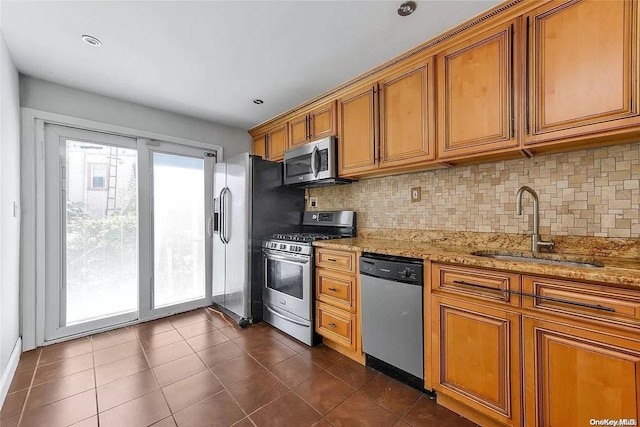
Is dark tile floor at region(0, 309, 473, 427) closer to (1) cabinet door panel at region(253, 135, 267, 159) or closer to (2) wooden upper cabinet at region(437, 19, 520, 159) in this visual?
(2) wooden upper cabinet at region(437, 19, 520, 159)

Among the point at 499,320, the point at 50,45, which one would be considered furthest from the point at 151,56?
the point at 499,320

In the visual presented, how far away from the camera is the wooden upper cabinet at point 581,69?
1.25 meters

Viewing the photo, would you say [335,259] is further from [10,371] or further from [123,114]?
[123,114]

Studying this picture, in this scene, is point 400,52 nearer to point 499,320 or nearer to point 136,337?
point 499,320

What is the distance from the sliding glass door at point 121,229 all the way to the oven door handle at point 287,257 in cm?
104

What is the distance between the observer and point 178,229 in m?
3.24

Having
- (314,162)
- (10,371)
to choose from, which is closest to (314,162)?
(314,162)

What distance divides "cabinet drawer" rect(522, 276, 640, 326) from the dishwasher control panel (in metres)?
0.54

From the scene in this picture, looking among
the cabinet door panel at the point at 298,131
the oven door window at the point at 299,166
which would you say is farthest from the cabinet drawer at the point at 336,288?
the cabinet door panel at the point at 298,131

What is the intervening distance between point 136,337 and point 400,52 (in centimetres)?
338

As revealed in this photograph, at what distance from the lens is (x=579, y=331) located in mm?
1144

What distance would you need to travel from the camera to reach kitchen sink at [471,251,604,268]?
4.63ft

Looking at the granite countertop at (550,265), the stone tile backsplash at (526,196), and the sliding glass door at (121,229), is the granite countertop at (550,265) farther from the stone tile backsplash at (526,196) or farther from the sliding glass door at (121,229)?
the sliding glass door at (121,229)

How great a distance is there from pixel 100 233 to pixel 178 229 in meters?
0.73
